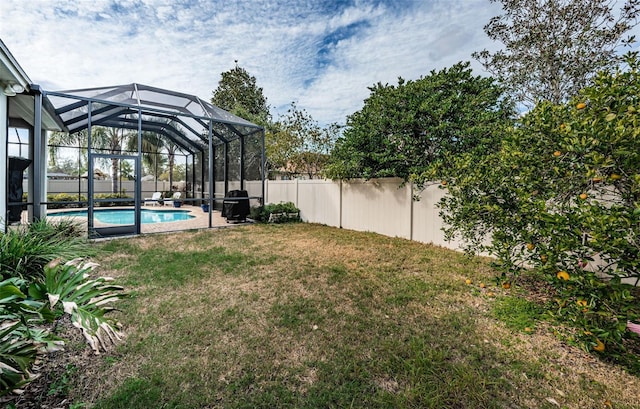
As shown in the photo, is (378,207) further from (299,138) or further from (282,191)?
(299,138)

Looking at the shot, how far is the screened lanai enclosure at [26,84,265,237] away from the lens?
277 inches

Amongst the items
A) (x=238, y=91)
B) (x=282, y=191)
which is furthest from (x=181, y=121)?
(x=238, y=91)

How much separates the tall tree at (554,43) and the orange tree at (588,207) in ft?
21.2

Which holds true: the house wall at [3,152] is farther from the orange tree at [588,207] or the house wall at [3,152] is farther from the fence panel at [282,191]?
the orange tree at [588,207]

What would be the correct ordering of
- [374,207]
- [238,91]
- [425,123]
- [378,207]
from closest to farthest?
[425,123] → [378,207] → [374,207] → [238,91]

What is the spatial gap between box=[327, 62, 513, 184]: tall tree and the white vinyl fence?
1.80 ft

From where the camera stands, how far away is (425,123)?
20.1 feet

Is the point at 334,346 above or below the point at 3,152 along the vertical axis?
below

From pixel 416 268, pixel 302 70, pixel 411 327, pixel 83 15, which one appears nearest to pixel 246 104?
pixel 302 70

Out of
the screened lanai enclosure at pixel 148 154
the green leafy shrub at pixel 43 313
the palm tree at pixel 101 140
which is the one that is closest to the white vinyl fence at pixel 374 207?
the screened lanai enclosure at pixel 148 154

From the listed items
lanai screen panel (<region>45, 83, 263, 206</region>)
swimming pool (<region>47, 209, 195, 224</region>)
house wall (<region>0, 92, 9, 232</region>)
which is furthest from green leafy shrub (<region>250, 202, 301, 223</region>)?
house wall (<region>0, 92, 9, 232</region>)

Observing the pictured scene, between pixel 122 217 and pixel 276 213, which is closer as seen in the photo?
pixel 276 213

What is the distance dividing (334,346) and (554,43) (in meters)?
9.99

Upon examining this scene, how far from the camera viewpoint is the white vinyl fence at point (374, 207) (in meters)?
6.11
